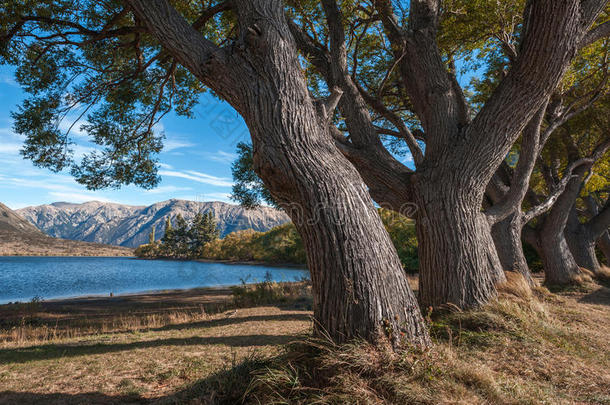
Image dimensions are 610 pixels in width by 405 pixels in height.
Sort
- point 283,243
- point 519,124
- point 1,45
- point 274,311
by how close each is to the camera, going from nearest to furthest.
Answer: point 519,124 < point 1,45 < point 274,311 < point 283,243

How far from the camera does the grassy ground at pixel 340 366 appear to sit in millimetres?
2088

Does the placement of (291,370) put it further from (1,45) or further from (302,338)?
(1,45)

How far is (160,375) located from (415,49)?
6.13 m

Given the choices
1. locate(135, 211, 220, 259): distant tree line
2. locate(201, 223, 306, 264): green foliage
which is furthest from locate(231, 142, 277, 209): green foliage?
locate(135, 211, 220, 259): distant tree line

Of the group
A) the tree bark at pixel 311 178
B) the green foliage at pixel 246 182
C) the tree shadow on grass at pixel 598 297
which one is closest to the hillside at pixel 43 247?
the green foliage at pixel 246 182

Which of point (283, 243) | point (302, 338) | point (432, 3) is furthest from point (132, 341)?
point (283, 243)

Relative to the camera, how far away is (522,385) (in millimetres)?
2275

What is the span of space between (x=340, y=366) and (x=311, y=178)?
147 centimetres

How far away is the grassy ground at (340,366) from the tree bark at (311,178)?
276mm

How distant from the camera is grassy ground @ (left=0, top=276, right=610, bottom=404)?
2.09 m

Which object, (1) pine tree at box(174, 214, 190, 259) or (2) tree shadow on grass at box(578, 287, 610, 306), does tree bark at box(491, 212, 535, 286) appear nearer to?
(2) tree shadow on grass at box(578, 287, 610, 306)

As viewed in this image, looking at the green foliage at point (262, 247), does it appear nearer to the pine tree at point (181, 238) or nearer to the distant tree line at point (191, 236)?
the distant tree line at point (191, 236)

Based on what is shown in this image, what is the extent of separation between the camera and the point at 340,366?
2.17 m

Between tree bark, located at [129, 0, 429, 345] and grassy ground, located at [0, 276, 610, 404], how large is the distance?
0.91 feet
